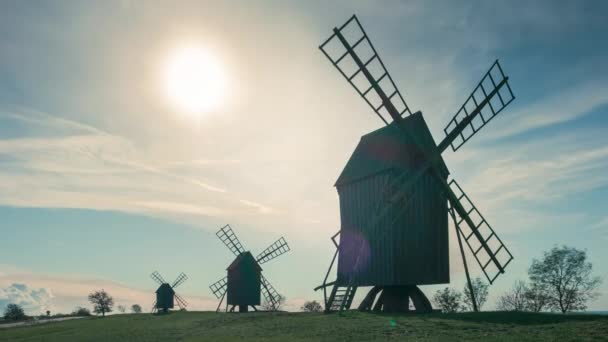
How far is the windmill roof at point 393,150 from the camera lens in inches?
893

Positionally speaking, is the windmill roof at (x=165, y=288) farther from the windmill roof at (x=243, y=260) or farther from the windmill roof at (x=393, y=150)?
the windmill roof at (x=393, y=150)

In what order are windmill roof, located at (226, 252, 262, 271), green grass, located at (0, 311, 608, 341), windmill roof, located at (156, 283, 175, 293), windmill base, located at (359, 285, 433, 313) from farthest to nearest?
1. windmill roof, located at (156, 283, 175, 293)
2. windmill roof, located at (226, 252, 262, 271)
3. windmill base, located at (359, 285, 433, 313)
4. green grass, located at (0, 311, 608, 341)

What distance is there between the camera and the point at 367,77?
2103 cm

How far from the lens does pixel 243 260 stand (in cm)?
4384

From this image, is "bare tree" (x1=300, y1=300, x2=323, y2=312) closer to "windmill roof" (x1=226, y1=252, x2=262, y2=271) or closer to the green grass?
"windmill roof" (x1=226, y1=252, x2=262, y2=271)

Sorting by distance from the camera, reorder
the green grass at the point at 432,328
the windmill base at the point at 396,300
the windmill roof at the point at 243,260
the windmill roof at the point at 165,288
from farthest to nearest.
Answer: the windmill roof at the point at 165,288 < the windmill roof at the point at 243,260 < the windmill base at the point at 396,300 < the green grass at the point at 432,328

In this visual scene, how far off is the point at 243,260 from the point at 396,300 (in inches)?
926

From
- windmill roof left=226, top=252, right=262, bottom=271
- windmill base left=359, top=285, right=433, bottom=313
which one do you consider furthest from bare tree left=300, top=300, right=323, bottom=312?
windmill base left=359, top=285, right=433, bottom=313

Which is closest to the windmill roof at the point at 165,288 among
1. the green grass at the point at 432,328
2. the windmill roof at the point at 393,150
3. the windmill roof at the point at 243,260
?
the windmill roof at the point at 243,260

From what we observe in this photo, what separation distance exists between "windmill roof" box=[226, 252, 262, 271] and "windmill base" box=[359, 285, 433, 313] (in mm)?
21907

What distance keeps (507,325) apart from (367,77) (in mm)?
11937

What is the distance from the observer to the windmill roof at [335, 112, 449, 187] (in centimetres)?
2269

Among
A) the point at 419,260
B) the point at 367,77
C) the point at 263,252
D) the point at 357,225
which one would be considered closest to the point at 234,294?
the point at 263,252

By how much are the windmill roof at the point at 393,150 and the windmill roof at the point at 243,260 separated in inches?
838
